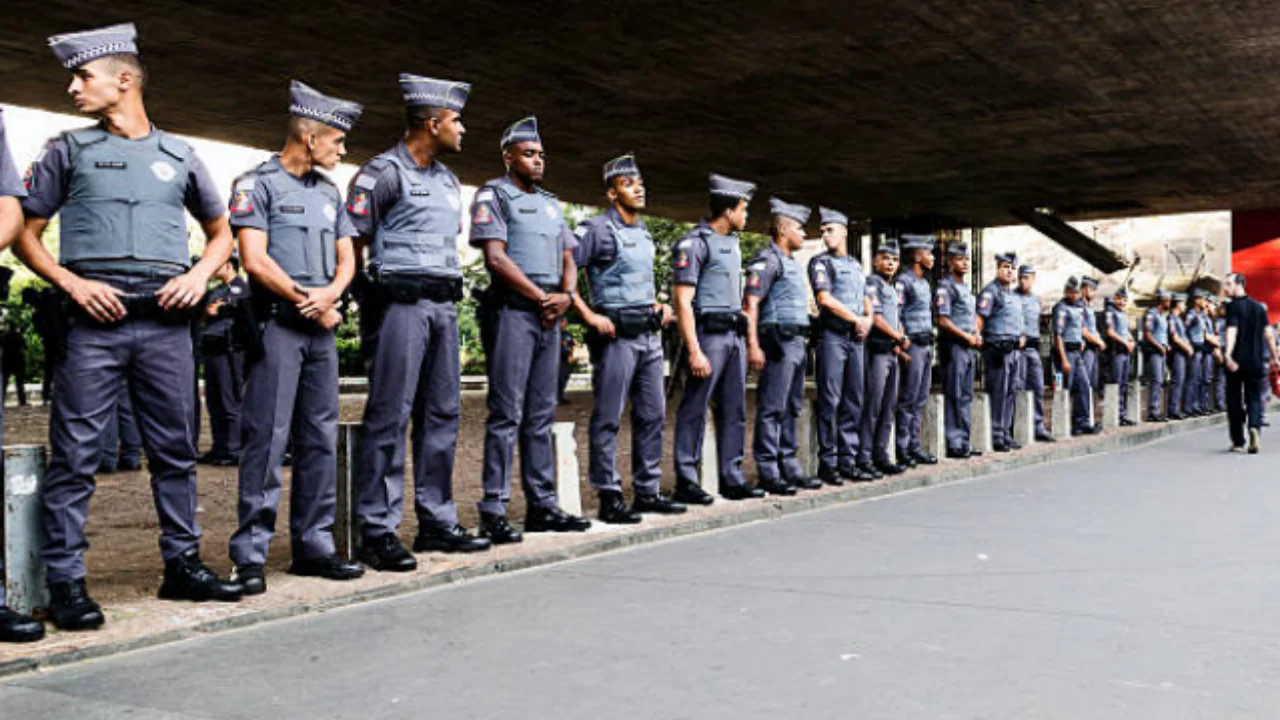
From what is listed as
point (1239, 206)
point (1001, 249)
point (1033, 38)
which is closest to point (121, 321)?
point (1033, 38)

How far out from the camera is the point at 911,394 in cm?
1213

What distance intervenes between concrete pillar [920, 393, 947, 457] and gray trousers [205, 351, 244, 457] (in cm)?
633

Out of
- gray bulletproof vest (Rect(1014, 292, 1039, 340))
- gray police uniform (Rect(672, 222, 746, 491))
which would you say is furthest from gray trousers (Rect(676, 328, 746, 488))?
gray bulletproof vest (Rect(1014, 292, 1039, 340))

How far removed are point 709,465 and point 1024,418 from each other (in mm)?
6750

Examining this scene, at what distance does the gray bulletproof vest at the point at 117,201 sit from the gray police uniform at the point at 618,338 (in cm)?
325

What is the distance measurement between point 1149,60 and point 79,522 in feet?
50.4

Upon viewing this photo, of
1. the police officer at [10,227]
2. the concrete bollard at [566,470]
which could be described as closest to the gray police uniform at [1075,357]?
the concrete bollard at [566,470]

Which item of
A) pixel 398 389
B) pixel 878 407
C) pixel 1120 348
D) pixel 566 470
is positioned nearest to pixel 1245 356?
pixel 1120 348

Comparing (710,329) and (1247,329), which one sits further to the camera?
(1247,329)

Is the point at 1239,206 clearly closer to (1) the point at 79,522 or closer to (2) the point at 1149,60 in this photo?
(2) the point at 1149,60

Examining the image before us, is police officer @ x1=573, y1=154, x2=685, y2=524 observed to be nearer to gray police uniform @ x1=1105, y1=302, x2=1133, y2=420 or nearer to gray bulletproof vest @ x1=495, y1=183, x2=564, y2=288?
gray bulletproof vest @ x1=495, y1=183, x2=564, y2=288

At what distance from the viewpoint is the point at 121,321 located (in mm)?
5258

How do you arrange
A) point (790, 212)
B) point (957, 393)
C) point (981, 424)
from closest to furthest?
1. point (790, 212)
2. point (957, 393)
3. point (981, 424)

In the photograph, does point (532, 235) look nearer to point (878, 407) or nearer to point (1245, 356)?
point (878, 407)
